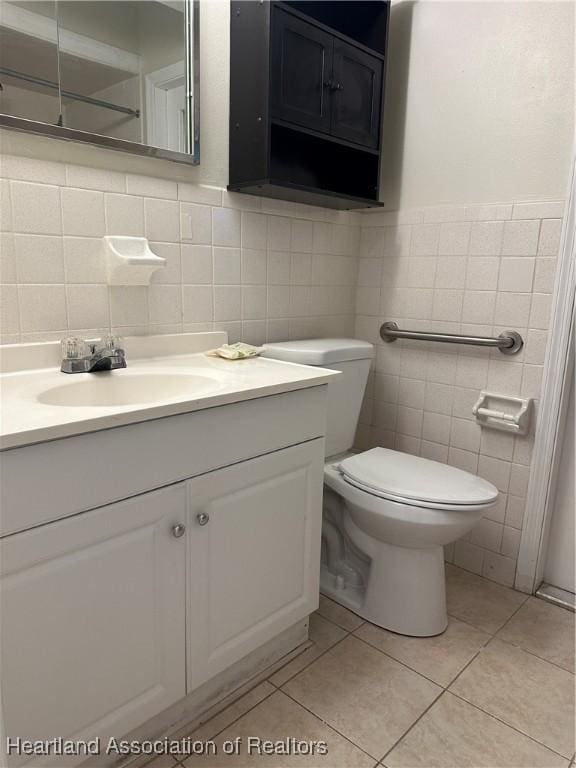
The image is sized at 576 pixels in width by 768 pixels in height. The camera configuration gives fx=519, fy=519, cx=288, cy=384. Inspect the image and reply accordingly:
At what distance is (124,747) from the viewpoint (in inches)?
42.9

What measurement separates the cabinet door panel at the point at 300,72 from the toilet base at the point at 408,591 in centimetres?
133

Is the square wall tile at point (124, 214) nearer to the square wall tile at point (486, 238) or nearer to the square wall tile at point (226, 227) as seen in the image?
the square wall tile at point (226, 227)

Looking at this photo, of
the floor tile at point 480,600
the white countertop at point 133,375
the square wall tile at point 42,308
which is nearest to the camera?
the white countertop at point 133,375

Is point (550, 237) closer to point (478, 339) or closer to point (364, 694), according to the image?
point (478, 339)

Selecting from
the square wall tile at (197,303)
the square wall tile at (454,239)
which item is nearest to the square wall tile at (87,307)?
the square wall tile at (197,303)

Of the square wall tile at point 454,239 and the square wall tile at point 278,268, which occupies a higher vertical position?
the square wall tile at point 454,239

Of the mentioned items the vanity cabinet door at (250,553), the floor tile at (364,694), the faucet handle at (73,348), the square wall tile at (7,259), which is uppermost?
the square wall tile at (7,259)

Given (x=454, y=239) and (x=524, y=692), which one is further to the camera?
(x=454, y=239)

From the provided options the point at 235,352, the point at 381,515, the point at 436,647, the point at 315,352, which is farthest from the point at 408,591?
the point at 235,352

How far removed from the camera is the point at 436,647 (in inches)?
60.0

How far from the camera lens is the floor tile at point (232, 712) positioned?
121 centimetres

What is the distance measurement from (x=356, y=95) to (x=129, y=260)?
3.21 feet

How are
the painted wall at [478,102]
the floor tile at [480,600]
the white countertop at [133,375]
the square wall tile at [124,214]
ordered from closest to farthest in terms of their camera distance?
the white countertop at [133,375] < the square wall tile at [124,214] < the painted wall at [478,102] < the floor tile at [480,600]

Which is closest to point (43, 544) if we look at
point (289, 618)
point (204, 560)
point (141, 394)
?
point (204, 560)
